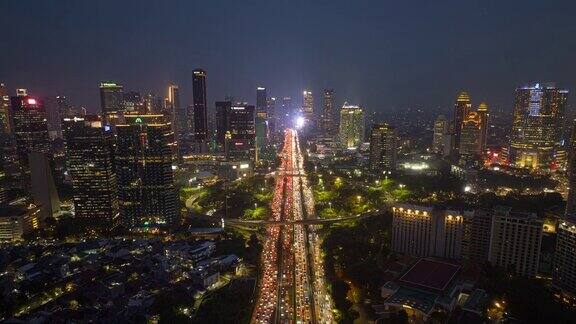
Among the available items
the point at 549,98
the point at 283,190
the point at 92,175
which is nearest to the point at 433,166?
the point at 549,98

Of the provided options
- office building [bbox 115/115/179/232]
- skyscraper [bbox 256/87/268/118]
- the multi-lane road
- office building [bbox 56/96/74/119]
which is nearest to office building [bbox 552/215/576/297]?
the multi-lane road

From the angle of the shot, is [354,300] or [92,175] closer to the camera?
[354,300]

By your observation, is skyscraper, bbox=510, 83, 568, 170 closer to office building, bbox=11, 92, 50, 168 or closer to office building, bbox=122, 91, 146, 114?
office building, bbox=122, 91, 146, 114

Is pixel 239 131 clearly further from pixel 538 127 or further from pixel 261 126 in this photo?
pixel 538 127

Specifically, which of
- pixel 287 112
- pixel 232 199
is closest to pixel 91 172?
pixel 232 199

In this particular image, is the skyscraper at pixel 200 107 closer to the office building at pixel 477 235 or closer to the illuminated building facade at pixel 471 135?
the illuminated building facade at pixel 471 135

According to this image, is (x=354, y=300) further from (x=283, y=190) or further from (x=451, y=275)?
(x=283, y=190)
